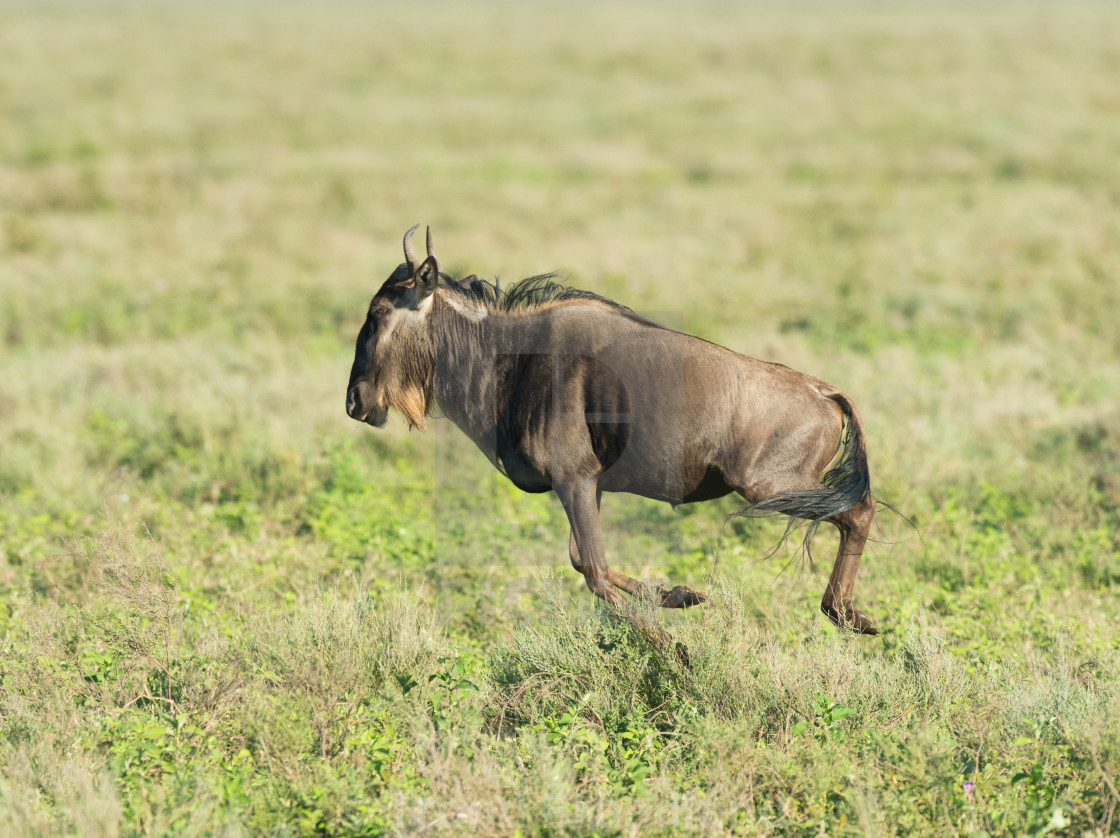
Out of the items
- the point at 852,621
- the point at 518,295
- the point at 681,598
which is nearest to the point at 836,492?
the point at 852,621

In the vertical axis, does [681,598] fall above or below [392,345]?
below

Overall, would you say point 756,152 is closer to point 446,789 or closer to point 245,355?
point 245,355

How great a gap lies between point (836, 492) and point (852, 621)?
2.31 feet

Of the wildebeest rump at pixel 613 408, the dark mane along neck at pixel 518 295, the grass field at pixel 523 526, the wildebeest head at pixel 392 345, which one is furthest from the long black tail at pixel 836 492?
the wildebeest head at pixel 392 345

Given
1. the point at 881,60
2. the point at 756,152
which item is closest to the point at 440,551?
the point at 756,152

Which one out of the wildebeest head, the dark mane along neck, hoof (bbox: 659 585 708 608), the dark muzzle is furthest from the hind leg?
the dark muzzle

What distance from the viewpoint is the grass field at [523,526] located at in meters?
3.78

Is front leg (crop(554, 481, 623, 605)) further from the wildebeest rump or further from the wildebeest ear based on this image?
the wildebeest ear

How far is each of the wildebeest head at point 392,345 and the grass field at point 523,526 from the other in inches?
41.4

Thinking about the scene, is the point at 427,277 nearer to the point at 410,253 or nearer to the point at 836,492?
the point at 410,253

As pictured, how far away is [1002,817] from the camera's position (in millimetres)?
3590

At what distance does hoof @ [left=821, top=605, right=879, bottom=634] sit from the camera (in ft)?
15.3

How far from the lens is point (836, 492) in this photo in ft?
14.7

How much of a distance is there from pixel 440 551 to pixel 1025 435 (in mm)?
5076
